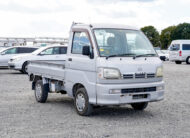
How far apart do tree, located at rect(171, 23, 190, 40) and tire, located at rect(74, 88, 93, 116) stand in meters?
100

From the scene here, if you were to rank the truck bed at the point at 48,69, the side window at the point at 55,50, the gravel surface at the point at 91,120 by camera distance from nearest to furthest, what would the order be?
1. the gravel surface at the point at 91,120
2. the truck bed at the point at 48,69
3. the side window at the point at 55,50

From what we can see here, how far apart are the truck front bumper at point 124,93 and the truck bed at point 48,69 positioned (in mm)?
1686

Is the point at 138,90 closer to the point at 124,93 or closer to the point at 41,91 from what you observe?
the point at 124,93

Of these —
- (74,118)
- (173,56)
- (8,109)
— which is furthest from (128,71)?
(173,56)

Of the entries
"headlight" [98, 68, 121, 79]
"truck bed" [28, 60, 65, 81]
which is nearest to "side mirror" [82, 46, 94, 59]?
"headlight" [98, 68, 121, 79]

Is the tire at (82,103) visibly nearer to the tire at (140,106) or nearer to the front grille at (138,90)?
the front grille at (138,90)

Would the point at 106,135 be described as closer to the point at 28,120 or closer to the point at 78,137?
the point at 78,137

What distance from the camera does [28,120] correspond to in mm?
7656

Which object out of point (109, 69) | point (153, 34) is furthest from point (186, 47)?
point (153, 34)

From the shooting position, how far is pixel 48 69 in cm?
962

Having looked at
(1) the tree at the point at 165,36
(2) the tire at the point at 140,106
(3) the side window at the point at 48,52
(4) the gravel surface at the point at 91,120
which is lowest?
(4) the gravel surface at the point at 91,120

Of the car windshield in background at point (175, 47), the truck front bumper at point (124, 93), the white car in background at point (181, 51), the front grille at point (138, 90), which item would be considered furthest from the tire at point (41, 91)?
the car windshield in background at point (175, 47)

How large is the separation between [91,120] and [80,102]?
23.9 inches

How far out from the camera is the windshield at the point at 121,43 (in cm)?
800
